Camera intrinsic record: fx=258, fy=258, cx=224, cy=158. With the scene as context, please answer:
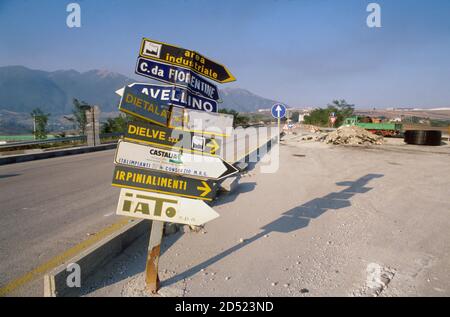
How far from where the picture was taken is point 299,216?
4.71 metres

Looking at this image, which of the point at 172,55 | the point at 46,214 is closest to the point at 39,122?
the point at 46,214

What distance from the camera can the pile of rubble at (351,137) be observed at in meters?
20.3

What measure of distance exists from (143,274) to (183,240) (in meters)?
0.93

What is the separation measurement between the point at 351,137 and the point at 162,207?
2081 cm

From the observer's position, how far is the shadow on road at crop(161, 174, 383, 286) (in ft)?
10.1

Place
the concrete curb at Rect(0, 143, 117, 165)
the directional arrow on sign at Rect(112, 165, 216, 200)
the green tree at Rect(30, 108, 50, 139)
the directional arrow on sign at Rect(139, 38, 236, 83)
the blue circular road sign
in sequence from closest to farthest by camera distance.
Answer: the directional arrow on sign at Rect(112, 165, 216, 200), the directional arrow on sign at Rect(139, 38, 236, 83), the concrete curb at Rect(0, 143, 117, 165), the blue circular road sign, the green tree at Rect(30, 108, 50, 139)

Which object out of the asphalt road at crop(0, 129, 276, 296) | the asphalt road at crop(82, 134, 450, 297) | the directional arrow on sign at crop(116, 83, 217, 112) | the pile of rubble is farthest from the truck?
the directional arrow on sign at crop(116, 83, 217, 112)

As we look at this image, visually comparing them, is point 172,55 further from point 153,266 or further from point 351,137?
point 351,137

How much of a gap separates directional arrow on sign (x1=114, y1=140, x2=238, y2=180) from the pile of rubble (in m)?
19.6

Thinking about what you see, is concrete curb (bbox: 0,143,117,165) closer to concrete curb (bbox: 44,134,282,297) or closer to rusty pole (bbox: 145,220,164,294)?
concrete curb (bbox: 44,134,282,297)

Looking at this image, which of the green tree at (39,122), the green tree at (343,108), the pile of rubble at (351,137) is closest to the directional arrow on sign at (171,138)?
the pile of rubble at (351,137)

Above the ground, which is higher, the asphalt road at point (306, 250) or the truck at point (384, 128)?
the truck at point (384, 128)

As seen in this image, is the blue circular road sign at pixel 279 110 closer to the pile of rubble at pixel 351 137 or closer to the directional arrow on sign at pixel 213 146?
the pile of rubble at pixel 351 137

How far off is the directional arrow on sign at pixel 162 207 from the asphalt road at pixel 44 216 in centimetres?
125
